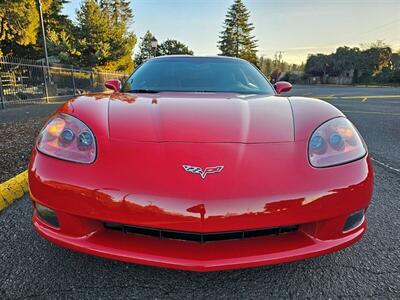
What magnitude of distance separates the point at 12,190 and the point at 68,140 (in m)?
1.46

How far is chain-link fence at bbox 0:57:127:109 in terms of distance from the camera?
35.7 ft

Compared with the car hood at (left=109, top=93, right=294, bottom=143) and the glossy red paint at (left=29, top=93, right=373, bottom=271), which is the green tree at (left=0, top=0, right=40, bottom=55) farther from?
the glossy red paint at (left=29, top=93, right=373, bottom=271)

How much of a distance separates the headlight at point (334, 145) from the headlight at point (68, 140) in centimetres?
108

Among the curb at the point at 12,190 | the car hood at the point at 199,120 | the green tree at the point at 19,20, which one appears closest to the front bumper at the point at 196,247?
the car hood at the point at 199,120

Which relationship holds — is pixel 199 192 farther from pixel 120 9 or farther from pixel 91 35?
pixel 120 9

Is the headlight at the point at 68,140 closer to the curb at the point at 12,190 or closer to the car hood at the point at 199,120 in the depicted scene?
the car hood at the point at 199,120

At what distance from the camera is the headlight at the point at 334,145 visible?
160cm

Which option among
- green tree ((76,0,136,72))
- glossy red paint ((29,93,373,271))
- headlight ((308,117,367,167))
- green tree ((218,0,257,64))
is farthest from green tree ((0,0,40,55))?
green tree ((218,0,257,64))

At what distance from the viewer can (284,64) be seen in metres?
103

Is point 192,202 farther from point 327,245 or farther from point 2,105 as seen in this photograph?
point 2,105

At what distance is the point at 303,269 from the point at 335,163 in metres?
0.62

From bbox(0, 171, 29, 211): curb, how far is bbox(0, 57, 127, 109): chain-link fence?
28.4 ft

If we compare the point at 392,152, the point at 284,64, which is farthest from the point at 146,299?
the point at 284,64

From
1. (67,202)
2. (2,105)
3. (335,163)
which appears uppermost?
(335,163)
